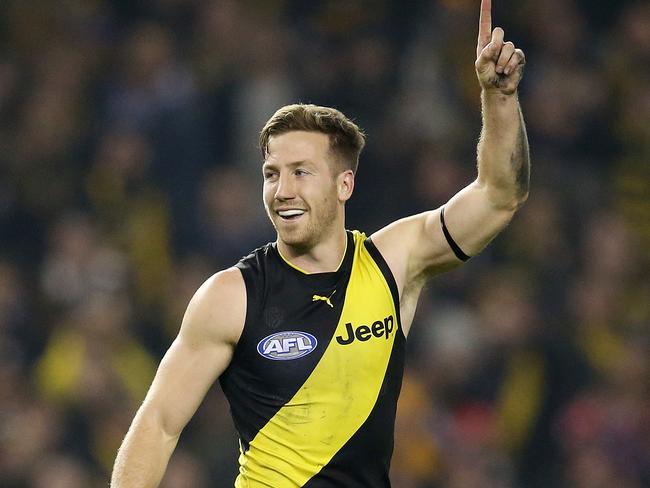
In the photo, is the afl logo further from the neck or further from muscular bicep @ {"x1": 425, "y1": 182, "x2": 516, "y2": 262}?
muscular bicep @ {"x1": 425, "y1": 182, "x2": 516, "y2": 262}

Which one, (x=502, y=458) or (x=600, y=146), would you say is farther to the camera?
(x=600, y=146)

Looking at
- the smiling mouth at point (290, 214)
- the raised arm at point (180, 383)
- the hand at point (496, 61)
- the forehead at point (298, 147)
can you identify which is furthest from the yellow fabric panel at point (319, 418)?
the hand at point (496, 61)

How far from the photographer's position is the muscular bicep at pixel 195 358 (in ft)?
13.4

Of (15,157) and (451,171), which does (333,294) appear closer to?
(451,171)

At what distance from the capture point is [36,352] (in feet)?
26.9

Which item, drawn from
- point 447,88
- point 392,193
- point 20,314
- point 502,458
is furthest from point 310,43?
point 502,458

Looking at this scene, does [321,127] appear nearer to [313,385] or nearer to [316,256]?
[316,256]

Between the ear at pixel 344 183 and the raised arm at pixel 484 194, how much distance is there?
0.60 ft

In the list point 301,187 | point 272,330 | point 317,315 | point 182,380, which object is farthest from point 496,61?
point 182,380

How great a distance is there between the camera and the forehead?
4242mm

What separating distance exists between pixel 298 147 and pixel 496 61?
684mm

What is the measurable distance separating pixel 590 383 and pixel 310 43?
342 cm

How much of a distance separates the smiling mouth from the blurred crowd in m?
3.39

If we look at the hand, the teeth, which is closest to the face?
the teeth
